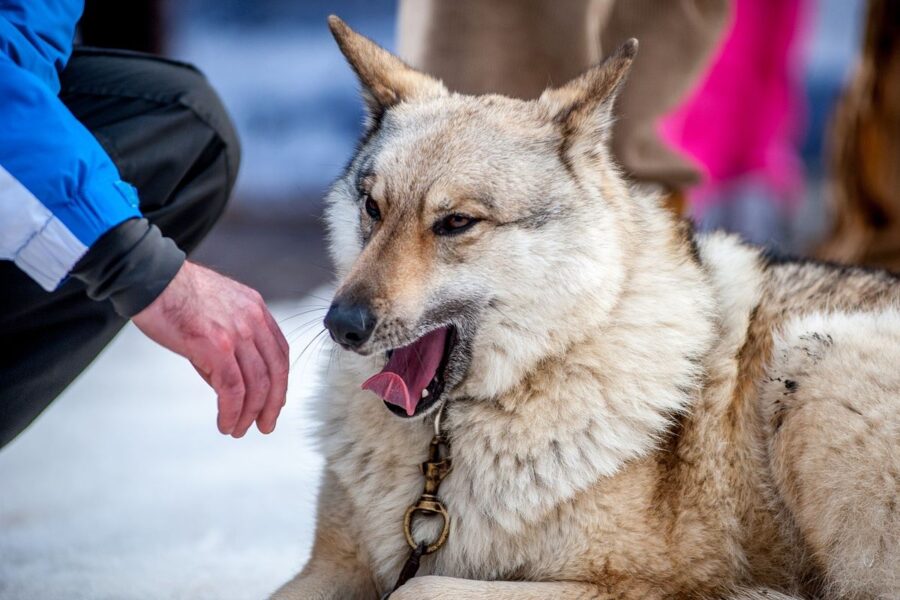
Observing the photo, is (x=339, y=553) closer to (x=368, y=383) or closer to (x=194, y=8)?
(x=368, y=383)

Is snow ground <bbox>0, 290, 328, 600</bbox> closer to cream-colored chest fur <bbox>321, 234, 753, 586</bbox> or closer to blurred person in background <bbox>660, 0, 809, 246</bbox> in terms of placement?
cream-colored chest fur <bbox>321, 234, 753, 586</bbox>

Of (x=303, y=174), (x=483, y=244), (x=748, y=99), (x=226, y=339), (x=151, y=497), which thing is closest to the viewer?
(x=226, y=339)

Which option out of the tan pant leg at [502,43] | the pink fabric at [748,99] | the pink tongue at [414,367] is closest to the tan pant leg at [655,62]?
the tan pant leg at [502,43]

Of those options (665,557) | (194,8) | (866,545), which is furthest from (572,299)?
(194,8)

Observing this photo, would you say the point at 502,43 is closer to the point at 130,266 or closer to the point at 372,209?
the point at 372,209

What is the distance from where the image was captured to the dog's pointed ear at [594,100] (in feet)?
8.01

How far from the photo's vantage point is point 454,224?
2.36m

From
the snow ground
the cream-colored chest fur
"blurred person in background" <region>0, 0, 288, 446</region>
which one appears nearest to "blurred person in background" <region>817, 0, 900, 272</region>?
the snow ground

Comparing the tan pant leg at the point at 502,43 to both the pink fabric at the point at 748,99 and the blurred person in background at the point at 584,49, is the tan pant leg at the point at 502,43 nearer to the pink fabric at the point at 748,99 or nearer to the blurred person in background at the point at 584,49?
the blurred person in background at the point at 584,49

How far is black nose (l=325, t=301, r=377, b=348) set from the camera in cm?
217

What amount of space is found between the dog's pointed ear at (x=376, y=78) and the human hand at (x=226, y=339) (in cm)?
88

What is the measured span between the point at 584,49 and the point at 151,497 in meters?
2.39

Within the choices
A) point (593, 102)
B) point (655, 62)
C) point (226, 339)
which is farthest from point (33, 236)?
point (655, 62)

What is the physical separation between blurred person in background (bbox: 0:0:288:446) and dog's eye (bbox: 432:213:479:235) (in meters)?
0.49
